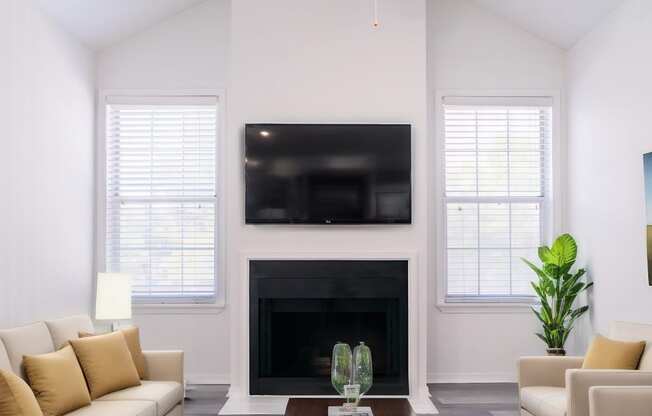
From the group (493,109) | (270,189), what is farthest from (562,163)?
(270,189)

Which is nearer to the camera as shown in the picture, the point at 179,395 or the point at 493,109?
the point at 179,395

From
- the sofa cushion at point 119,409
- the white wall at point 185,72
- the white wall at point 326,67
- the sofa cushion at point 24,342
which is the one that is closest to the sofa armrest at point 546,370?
the white wall at point 326,67

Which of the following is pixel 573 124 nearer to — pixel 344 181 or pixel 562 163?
pixel 562 163

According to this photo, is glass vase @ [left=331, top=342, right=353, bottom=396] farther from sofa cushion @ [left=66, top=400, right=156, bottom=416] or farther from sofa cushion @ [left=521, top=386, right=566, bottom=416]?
sofa cushion @ [left=521, top=386, right=566, bottom=416]

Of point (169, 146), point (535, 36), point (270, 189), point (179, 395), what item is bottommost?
point (179, 395)

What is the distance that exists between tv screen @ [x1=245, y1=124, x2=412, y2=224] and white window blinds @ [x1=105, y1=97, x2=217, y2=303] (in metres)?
0.83

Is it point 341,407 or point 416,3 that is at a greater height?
point 416,3

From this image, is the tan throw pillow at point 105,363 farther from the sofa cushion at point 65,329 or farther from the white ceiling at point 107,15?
the white ceiling at point 107,15

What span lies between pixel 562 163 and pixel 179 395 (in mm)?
3840

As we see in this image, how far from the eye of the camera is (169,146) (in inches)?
254

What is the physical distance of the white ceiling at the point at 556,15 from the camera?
218 inches

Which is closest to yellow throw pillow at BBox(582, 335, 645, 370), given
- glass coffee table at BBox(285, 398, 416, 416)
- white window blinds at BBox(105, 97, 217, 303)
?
glass coffee table at BBox(285, 398, 416, 416)

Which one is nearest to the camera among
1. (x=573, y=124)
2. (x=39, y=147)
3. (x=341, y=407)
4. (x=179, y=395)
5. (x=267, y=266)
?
(x=341, y=407)

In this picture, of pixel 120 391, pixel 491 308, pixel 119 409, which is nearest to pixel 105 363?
pixel 120 391
